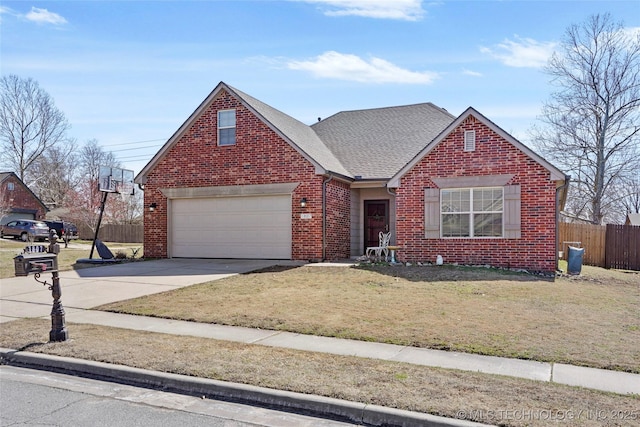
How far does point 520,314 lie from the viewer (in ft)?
28.7

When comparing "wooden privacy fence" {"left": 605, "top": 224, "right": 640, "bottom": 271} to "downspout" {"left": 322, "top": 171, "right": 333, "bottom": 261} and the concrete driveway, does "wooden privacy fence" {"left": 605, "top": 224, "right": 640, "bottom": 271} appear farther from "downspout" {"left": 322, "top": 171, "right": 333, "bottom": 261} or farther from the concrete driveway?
the concrete driveway

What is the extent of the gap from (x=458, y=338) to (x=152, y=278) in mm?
8932

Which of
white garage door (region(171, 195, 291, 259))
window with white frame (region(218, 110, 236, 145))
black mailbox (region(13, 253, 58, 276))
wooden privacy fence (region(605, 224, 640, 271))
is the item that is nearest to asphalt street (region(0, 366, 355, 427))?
black mailbox (region(13, 253, 58, 276))

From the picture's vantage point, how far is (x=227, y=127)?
711 inches

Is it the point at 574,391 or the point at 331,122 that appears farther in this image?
the point at 331,122

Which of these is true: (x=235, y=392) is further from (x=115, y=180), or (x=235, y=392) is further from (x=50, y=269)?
(x=115, y=180)

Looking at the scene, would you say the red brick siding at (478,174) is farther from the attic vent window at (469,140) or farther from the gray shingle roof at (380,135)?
the gray shingle roof at (380,135)

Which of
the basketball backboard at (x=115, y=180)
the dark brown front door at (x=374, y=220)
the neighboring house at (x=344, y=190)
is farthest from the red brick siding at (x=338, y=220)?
the basketball backboard at (x=115, y=180)

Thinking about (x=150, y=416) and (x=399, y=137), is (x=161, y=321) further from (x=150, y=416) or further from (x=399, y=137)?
(x=399, y=137)

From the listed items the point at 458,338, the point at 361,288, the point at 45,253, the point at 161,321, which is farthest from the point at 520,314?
the point at 45,253

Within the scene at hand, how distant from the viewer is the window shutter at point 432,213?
1520 cm

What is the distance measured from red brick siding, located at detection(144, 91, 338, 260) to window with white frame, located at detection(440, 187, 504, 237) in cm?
402

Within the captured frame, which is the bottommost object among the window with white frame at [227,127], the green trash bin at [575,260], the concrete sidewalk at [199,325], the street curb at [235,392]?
the street curb at [235,392]

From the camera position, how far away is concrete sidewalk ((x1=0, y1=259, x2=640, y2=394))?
5664mm
